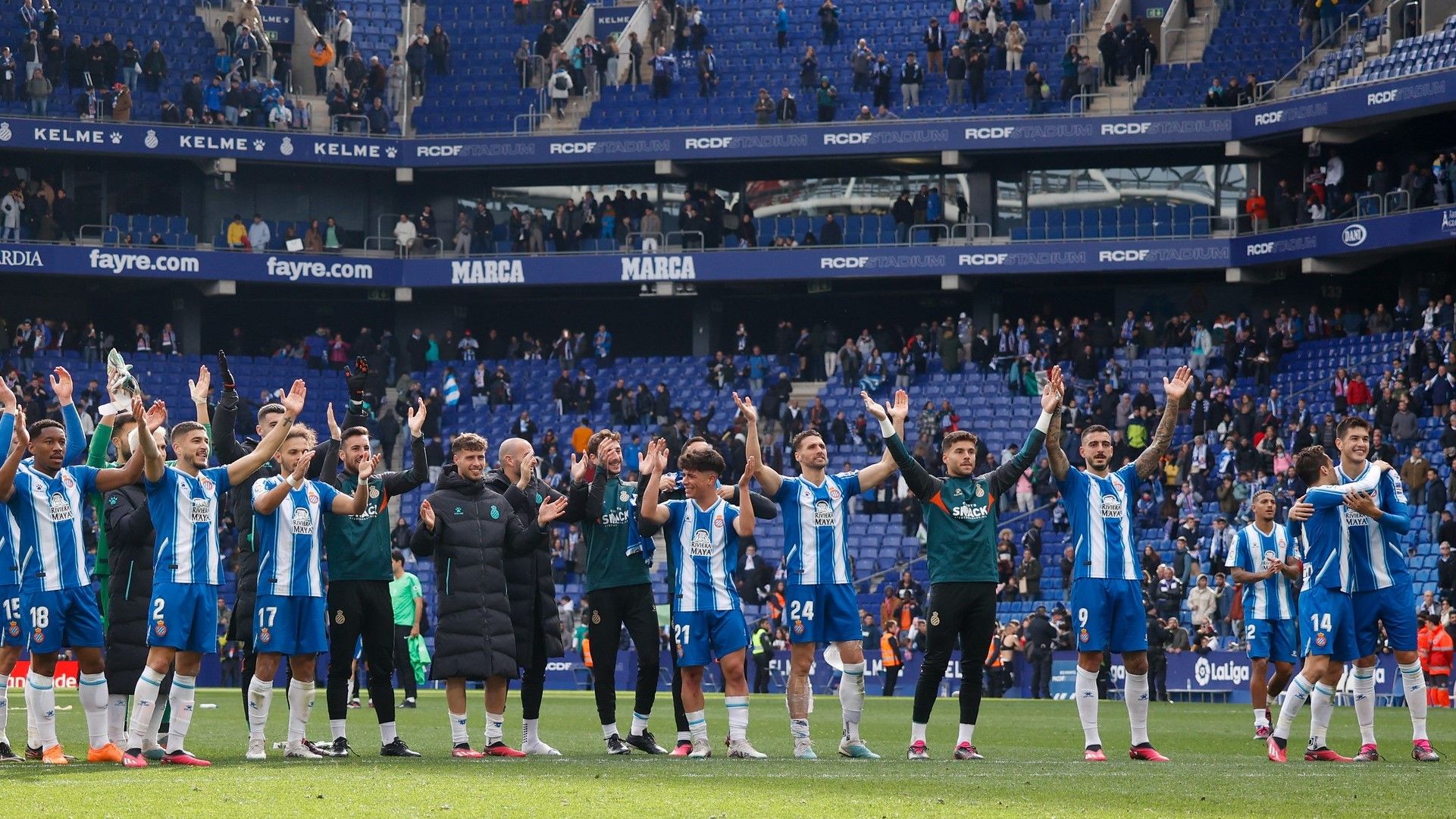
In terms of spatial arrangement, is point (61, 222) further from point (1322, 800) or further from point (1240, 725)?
point (1322, 800)

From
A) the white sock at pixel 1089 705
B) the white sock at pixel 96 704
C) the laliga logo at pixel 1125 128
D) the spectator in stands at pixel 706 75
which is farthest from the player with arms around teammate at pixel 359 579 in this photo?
the spectator in stands at pixel 706 75

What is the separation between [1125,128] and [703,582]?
33795mm

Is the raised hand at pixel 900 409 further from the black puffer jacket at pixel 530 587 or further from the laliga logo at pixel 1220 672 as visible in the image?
the laliga logo at pixel 1220 672

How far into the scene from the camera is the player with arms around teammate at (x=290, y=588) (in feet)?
45.3

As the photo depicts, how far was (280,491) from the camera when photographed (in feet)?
44.4

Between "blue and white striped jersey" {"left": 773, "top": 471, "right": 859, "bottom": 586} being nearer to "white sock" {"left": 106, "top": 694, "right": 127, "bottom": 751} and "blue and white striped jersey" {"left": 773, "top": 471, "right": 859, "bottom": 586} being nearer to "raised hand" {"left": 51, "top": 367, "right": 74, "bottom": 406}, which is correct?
"white sock" {"left": 106, "top": 694, "right": 127, "bottom": 751}

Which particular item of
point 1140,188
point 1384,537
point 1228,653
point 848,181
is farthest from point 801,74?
point 1384,537

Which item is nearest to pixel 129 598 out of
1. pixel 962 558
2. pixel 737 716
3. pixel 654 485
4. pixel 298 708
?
pixel 298 708

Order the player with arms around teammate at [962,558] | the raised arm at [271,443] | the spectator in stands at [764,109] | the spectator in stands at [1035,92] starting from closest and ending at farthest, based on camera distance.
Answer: the raised arm at [271,443]
the player with arms around teammate at [962,558]
the spectator in stands at [1035,92]
the spectator in stands at [764,109]

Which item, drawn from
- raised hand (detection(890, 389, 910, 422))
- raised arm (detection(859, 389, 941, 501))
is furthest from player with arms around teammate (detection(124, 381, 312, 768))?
raised hand (detection(890, 389, 910, 422))

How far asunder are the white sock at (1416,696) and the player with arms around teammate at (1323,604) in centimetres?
54

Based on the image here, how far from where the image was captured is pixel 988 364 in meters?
45.0

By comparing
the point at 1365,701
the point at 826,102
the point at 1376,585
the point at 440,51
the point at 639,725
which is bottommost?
the point at 639,725

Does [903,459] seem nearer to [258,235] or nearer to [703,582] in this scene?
[703,582]
